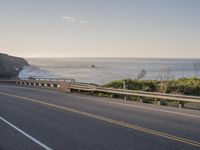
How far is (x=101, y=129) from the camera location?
43.1ft

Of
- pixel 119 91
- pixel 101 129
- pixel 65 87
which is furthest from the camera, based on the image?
pixel 65 87

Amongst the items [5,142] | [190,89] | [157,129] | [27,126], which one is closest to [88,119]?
[27,126]

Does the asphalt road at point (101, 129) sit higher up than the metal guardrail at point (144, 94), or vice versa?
the metal guardrail at point (144, 94)

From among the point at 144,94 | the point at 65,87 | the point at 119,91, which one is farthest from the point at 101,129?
the point at 65,87

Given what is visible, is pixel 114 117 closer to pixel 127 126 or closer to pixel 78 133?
pixel 127 126

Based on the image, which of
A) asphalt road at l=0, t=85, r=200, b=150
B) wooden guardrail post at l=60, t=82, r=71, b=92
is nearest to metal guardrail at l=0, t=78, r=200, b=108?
wooden guardrail post at l=60, t=82, r=71, b=92

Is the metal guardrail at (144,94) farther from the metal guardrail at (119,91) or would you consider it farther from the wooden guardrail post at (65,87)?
the wooden guardrail post at (65,87)

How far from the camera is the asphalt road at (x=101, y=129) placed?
1059cm

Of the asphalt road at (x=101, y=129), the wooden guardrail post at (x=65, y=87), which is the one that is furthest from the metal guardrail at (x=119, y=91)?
the asphalt road at (x=101, y=129)

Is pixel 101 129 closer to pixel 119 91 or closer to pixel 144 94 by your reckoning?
pixel 144 94

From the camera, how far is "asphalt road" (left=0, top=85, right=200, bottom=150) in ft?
34.8

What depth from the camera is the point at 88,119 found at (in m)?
15.8

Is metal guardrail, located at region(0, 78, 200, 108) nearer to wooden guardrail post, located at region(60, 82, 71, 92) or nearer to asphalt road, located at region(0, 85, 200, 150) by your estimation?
wooden guardrail post, located at region(60, 82, 71, 92)

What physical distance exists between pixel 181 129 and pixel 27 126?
5.02 m
